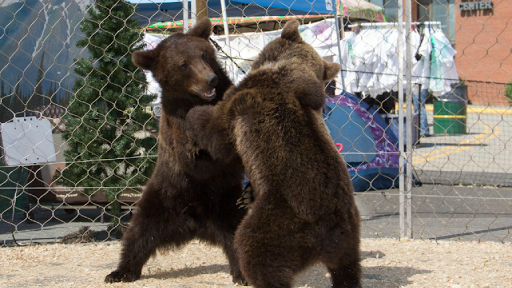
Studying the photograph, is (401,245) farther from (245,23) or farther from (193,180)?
(245,23)

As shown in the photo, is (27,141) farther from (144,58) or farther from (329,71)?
(329,71)

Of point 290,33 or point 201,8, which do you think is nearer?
point 290,33

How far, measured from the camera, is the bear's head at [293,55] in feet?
10.2

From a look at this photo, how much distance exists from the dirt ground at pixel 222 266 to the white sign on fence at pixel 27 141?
0.73 metres

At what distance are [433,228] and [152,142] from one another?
2.68 meters

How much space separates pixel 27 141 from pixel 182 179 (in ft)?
6.47

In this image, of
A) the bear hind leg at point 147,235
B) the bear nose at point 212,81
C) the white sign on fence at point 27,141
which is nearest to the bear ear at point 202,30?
the bear nose at point 212,81

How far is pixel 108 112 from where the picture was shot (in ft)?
15.8

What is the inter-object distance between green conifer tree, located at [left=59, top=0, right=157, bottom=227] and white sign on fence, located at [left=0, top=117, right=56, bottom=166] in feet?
0.57

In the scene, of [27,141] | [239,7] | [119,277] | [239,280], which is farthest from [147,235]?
[239,7]

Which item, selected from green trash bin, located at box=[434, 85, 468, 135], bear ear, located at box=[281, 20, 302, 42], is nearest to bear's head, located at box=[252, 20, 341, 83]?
bear ear, located at box=[281, 20, 302, 42]

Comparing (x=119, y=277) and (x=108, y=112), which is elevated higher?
(x=108, y=112)

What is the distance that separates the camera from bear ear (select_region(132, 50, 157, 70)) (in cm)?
342

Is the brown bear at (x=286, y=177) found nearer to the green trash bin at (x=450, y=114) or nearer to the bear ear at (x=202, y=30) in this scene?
the bear ear at (x=202, y=30)
